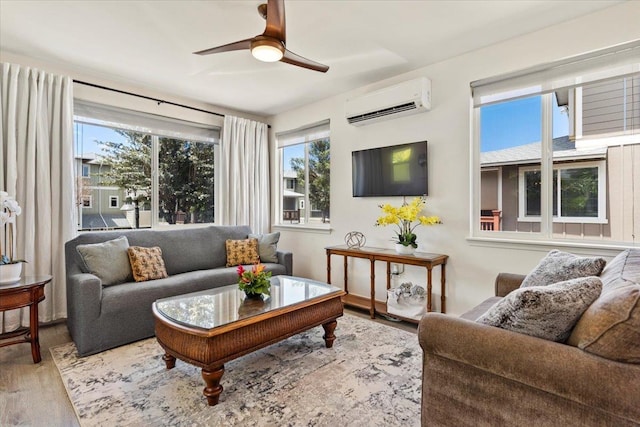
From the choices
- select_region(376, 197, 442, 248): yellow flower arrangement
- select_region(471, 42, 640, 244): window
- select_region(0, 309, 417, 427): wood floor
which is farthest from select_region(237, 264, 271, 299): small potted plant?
select_region(471, 42, 640, 244): window

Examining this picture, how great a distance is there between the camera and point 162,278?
315 centimetres

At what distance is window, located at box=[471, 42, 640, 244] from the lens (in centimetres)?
241

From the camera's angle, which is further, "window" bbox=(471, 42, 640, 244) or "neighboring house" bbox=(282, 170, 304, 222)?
"neighboring house" bbox=(282, 170, 304, 222)

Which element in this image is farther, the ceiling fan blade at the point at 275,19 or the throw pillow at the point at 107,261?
the throw pillow at the point at 107,261

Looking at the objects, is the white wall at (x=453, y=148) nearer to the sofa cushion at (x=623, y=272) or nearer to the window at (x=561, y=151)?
the window at (x=561, y=151)

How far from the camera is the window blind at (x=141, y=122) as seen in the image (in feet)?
11.4

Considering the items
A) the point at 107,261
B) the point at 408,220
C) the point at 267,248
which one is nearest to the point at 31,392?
the point at 107,261

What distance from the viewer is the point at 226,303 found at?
231 cm

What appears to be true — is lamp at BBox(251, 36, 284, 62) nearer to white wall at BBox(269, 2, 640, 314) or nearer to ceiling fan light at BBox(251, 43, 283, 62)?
ceiling fan light at BBox(251, 43, 283, 62)

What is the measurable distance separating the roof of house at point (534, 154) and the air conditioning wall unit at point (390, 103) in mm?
785

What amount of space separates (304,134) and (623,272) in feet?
12.6

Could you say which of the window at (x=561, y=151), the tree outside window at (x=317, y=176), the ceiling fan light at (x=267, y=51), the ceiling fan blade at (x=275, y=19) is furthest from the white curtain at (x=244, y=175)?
the window at (x=561, y=151)

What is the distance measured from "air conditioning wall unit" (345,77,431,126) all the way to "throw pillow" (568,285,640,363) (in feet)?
8.22

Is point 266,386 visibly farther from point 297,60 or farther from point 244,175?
point 244,175
